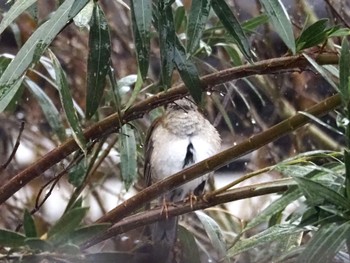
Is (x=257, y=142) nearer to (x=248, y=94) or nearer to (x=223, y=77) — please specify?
(x=223, y=77)

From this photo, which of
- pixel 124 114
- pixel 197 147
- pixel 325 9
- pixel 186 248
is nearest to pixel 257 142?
pixel 124 114

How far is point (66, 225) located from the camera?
1.19 meters

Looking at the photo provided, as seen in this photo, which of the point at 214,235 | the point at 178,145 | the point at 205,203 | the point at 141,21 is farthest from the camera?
the point at 178,145

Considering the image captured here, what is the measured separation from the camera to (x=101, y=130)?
4.39 ft

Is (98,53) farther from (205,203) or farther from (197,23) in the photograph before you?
(205,203)

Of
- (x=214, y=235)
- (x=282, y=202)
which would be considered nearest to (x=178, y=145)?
(x=214, y=235)

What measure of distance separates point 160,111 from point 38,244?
96cm

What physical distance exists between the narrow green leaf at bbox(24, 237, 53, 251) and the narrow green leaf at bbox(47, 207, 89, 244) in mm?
10

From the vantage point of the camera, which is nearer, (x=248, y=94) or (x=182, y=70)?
(x=182, y=70)

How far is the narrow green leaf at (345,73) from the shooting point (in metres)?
1.09

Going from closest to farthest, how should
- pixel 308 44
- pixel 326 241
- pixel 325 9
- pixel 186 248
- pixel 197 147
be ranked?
pixel 326 241
pixel 308 44
pixel 186 248
pixel 197 147
pixel 325 9

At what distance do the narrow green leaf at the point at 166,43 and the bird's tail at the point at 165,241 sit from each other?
795 mm

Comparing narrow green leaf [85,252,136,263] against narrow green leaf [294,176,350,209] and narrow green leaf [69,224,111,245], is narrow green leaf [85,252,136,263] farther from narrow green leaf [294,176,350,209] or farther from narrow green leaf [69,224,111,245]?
narrow green leaf [294,176,350,209]

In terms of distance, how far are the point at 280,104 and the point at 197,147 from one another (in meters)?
0.67
